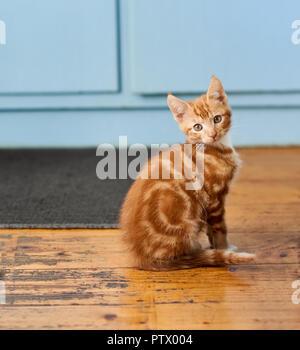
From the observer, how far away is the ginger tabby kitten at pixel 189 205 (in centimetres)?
110

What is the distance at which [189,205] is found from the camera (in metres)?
1.11

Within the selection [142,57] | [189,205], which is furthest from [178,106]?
[142,57]

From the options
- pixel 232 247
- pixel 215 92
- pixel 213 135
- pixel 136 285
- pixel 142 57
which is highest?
pixel 142 57

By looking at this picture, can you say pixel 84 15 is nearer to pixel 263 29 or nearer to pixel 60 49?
pixel 60 49

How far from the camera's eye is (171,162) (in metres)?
1.14

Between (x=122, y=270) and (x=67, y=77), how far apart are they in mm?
1339

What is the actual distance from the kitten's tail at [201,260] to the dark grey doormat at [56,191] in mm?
308

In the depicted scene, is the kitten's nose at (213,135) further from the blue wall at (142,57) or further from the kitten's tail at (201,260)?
the blue wall at (142,57)

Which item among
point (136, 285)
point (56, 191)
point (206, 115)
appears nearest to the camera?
point (136, 285)

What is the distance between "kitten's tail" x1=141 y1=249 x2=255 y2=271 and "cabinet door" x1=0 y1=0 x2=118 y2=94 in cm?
128

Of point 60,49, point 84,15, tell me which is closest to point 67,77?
point 60,49

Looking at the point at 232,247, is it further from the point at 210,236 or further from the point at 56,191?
the point at 56,191

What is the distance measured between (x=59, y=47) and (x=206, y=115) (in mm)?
1267
